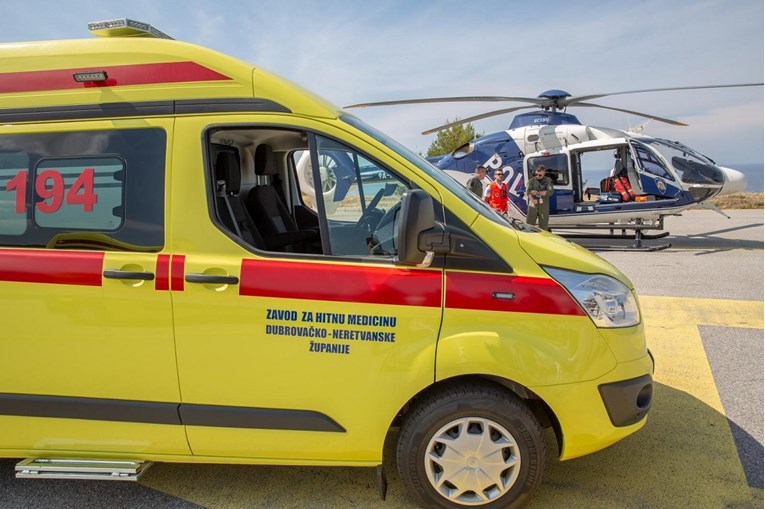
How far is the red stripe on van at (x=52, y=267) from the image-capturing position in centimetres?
252

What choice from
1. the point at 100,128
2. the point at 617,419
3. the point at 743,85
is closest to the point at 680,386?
the point at 617,419

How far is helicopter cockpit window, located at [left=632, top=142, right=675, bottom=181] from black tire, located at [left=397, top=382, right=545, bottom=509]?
11.1 m

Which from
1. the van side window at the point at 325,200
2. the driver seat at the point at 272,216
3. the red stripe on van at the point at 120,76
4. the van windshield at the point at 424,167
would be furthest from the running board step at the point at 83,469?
the van windshield at the point at 424,167

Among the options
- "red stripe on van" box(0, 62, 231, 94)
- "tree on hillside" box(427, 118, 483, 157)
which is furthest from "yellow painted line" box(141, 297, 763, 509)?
"tree on hillside" box(427, 118, 483, 157)

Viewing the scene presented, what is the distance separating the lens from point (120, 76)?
263cm

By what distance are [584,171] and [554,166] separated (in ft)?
3.15

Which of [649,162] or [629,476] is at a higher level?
[649,162]

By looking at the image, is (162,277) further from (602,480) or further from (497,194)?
(497,194)

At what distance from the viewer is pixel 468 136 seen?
4134 cm

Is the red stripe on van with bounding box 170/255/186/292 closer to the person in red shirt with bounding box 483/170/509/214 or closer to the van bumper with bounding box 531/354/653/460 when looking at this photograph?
the van bumper with bounding box 531/354/653/460

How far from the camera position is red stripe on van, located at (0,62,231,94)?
2611 mm

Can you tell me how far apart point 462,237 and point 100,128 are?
1911 mm

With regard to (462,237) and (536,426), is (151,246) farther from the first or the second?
(536,426)

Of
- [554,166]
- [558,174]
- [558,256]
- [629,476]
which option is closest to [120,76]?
[558,256]
